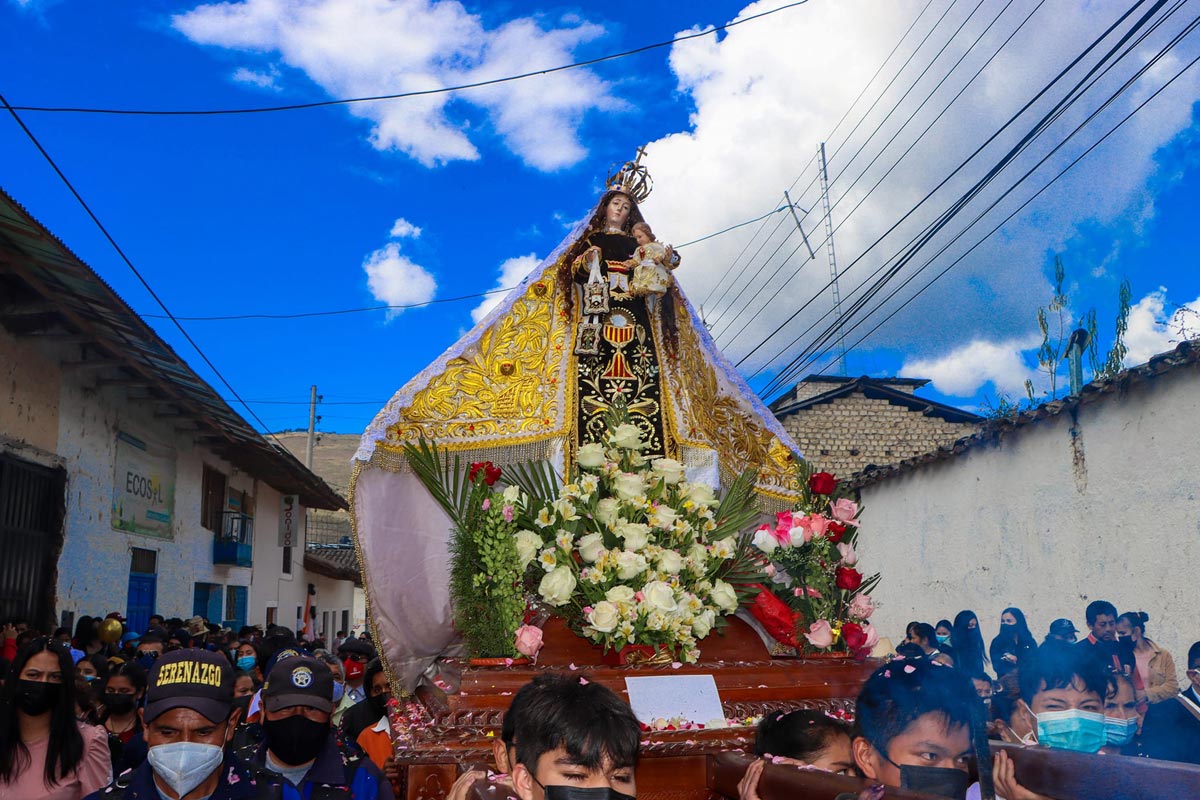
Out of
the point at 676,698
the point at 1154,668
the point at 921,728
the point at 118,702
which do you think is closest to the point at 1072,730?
the point at 921,728

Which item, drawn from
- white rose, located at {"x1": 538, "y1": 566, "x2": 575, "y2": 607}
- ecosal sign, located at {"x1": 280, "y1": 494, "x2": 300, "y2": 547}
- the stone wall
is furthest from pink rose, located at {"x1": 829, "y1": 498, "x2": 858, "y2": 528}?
ecosal sign, located at {"x1": 280, "y1": 494, "x2": 300, "y2": 547}

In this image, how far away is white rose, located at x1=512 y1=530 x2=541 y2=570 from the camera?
12.9 feet

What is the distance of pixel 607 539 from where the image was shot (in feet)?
12.9

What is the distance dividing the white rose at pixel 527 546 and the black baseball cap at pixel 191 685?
134 cm

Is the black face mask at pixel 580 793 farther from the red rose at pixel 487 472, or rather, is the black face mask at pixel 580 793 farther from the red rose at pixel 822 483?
the red rose at pixel 822 483

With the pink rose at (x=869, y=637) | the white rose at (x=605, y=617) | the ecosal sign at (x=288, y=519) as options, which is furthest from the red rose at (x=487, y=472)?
the ecosal sign at (x=288, y=519)

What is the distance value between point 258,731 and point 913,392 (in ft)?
68.3

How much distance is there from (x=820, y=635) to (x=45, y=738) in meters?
2.99

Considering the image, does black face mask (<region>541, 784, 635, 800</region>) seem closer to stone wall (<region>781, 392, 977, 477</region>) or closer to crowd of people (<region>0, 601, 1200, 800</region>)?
crowd of people (<region>0, 601, 1200, 800</region>)

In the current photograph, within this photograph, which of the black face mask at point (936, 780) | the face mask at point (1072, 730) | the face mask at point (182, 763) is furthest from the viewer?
the face mask at point (182, 763)

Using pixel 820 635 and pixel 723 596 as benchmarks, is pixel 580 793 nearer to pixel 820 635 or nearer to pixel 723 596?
pixel 723 596

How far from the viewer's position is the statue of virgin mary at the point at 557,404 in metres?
4.84

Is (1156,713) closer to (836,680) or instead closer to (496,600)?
(836,680)

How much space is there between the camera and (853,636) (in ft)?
13.4
